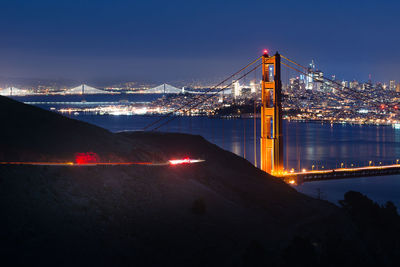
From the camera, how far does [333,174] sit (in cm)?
2103

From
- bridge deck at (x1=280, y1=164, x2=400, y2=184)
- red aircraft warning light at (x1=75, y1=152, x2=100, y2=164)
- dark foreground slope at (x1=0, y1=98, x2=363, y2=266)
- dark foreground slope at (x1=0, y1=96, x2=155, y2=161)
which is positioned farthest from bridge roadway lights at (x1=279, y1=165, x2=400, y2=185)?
red aircraft warning light at (x1=75, y1=152, x2=100, y2=164)

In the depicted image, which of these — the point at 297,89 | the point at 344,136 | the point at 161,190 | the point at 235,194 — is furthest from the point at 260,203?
the point at 297,89

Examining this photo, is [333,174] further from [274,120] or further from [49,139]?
[49,139]

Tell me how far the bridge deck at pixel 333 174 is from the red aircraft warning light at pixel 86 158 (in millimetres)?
8396

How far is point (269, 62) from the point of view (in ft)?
60.0

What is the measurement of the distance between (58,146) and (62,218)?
4162mm

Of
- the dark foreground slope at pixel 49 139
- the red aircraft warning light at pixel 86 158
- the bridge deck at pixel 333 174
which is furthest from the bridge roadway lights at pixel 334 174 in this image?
the red aircraft warning light at pixel 86 158

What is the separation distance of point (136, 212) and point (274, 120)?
30.8 feet

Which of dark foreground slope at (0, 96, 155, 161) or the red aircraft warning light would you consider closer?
dark foreground slope at (0, 96, 155, 161)

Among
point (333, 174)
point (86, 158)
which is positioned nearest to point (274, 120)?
point (333, 174)

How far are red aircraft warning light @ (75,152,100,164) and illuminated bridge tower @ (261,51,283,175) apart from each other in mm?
7640

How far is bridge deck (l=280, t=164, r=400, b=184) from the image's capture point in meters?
19.3

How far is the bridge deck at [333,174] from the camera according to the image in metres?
19.3

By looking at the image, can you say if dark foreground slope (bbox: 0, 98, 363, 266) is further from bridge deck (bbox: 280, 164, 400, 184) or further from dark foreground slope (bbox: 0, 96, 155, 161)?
bridge deck (bbox: 280, 164, 400, 184)
